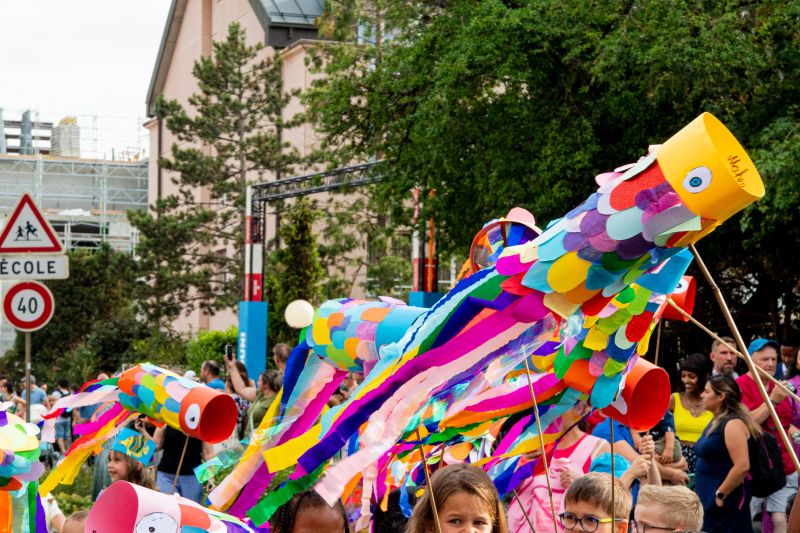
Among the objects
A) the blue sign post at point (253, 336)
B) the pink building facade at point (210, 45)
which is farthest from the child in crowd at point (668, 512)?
the pink building facade at point (210, 45)

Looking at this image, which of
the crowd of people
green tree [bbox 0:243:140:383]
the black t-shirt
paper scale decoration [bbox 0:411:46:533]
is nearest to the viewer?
the crowd of people

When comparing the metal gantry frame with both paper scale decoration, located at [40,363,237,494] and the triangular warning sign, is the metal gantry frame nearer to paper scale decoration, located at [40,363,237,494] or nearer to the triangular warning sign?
the triangular warning sign

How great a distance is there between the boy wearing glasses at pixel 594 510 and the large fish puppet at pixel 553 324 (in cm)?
40

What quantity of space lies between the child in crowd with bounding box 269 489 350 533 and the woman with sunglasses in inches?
136

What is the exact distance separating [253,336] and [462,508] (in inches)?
1021

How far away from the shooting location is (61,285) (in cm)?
4938

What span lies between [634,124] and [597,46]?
5.75 ft

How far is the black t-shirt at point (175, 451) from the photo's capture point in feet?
30.7

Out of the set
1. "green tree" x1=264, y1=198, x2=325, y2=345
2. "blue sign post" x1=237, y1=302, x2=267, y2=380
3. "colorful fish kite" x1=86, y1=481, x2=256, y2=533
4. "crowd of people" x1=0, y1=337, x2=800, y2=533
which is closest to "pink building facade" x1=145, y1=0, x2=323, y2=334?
"green tree" x1=264, y1=198, x2=325, y2=345

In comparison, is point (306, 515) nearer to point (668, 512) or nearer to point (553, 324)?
point (553, 324)

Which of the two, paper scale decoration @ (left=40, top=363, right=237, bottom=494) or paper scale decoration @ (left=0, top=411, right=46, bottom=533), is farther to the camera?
paper scale decoration @ (left=40, top=363, right=237, bottom=494)

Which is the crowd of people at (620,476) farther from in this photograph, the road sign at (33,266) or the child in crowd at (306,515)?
the road sign at (33,266)

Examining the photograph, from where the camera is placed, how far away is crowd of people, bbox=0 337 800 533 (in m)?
3.92

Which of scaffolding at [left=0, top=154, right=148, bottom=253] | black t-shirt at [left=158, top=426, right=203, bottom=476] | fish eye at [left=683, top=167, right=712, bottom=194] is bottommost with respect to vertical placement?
black t-shirt at [left=158, top=426, right=203, bottom=476]
